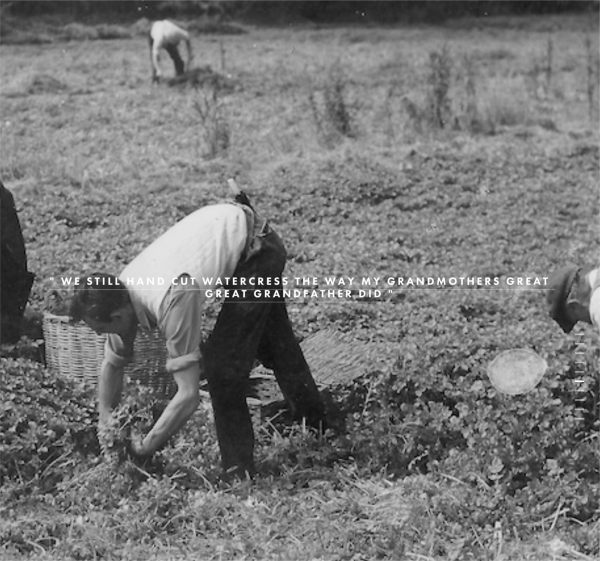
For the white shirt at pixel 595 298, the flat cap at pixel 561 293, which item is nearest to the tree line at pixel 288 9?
the flat cap at pixel 561 293

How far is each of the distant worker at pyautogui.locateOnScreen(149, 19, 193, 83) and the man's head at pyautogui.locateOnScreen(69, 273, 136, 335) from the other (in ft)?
11.3

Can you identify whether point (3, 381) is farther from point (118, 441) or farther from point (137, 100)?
point (137, 100)

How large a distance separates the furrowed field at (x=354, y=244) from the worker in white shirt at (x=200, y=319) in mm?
233

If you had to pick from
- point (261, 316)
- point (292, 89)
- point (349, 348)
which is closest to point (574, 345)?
point (349, 348)

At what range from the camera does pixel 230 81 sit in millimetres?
8414

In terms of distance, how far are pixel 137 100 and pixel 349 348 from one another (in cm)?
349

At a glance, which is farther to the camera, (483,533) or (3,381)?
(3,381)

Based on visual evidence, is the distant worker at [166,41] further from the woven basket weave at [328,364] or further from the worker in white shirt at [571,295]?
the worker in white shirt at [571,295]

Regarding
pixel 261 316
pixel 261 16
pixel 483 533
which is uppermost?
pixel 261 16

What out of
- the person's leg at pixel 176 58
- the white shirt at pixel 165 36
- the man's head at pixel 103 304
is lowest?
the man's head at pixel 103 304

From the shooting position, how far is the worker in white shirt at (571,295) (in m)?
4.02

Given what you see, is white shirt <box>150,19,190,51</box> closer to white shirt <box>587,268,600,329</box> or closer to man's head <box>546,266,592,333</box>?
man's head <box>546,266,592,333</box>

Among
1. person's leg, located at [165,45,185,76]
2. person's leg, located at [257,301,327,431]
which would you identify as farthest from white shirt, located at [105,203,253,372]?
person's leg, located at [165,45,185,76]

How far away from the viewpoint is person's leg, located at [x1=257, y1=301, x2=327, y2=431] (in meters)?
4.73
